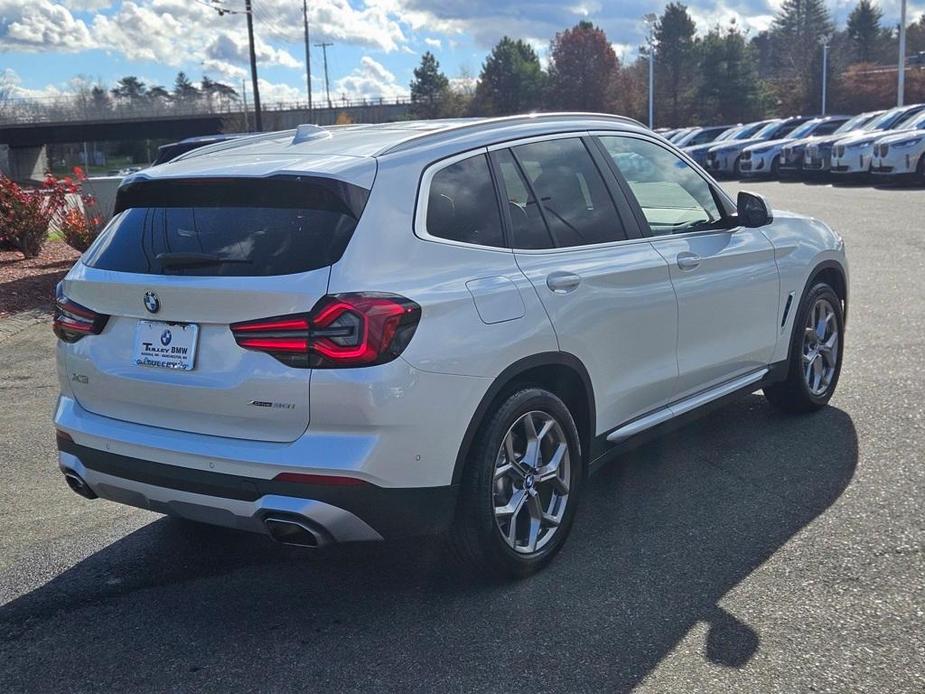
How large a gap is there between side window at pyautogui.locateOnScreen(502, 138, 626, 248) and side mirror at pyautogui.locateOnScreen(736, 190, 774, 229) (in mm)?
1035

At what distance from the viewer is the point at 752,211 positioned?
17.8 feet

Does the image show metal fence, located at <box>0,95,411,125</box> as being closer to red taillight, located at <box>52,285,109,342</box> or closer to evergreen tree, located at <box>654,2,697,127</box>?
evergreen tree, located at <box>654,2,697,127</box>

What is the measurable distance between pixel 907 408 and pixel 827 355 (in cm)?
57

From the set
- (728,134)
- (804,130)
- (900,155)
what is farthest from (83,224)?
(728,134)

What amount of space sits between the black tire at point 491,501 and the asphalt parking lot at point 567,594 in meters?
0.11

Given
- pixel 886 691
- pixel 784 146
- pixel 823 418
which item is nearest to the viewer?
pixel 886 691

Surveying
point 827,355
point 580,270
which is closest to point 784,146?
point 827,355

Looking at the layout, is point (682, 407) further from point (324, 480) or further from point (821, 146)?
point (821, 146)

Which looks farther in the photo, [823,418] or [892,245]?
[892,245]

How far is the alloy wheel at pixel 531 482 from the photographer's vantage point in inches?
158

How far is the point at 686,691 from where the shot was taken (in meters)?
3.27

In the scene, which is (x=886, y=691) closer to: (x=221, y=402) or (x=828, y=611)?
(x=828, y=611)

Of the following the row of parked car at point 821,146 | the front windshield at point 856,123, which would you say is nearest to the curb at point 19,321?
the row of parked car at point 821,146

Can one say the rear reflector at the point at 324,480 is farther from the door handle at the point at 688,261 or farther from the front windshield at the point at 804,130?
the front windshield at the point at 804,130
